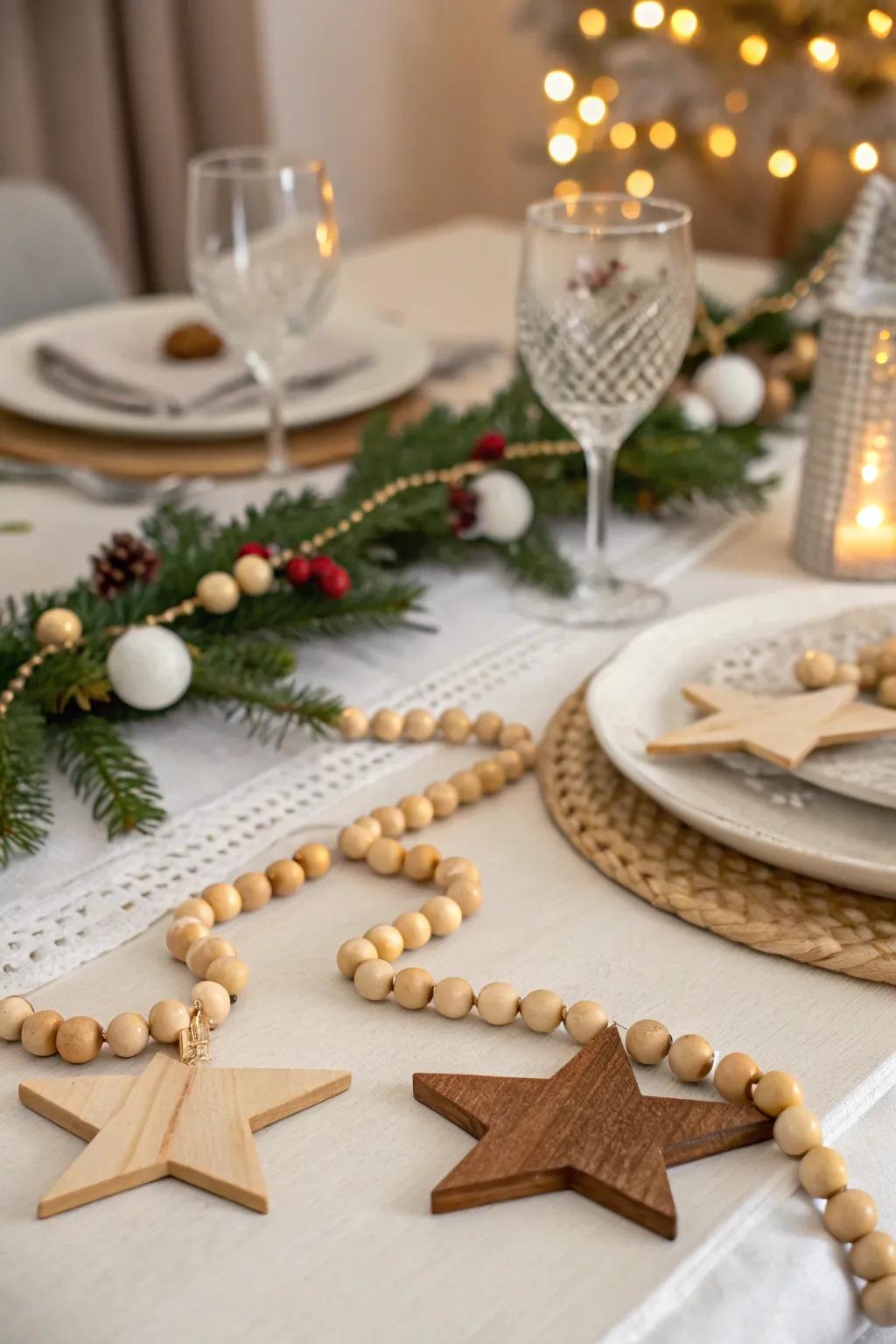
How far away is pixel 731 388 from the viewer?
1.10 m

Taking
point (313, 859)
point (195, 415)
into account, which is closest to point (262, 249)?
point (195, 415)

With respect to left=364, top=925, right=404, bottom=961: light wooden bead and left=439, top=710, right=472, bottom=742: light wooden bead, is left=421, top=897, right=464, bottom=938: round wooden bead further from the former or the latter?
left=439, top=710, right=472, bottom=742: light wooden bead

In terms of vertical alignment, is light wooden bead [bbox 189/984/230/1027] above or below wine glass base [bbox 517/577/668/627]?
below

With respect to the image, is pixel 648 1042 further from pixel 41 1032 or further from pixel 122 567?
pixel 122 567

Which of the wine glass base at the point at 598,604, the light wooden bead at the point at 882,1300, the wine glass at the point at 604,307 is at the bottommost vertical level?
the light wooden bead at the point at 882,1300

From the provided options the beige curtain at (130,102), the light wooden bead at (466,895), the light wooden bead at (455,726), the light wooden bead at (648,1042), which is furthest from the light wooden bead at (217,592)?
the beige curtain at (130,102)

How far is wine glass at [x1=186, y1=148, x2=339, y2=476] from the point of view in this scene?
97 cm

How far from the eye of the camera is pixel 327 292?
1.01 metres

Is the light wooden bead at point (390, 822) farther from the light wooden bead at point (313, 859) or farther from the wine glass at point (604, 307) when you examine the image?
the wine glass at point (604, 307)

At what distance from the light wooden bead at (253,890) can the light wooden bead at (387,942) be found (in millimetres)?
63

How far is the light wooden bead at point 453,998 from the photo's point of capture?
0.53 m

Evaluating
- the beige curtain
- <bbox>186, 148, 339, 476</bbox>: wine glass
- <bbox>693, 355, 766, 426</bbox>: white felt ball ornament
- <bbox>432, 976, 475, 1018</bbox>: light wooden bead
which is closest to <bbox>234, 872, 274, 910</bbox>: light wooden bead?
<bbox>432, 976, 475, 1018</bbox>: light wooden bead

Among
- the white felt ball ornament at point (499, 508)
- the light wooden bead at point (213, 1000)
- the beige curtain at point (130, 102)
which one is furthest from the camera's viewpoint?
the beige curtain at point (130, 102)

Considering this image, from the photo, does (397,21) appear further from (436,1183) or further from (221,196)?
(436,1183)
